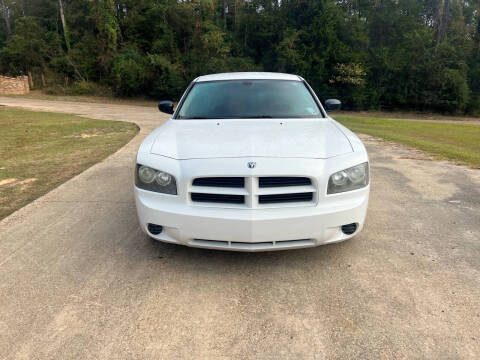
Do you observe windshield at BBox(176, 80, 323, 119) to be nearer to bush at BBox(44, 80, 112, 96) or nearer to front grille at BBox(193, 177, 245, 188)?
front grille at BBox(193, 177, 245, 188)

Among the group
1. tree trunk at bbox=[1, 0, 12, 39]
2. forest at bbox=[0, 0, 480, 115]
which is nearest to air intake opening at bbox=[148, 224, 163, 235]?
forest at bbox=[0, 0, 480, 115]

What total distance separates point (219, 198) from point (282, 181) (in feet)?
1.60

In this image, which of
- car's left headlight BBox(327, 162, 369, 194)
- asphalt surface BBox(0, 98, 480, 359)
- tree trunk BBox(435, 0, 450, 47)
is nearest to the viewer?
asphalt surface BBox(0, 98, 480, 359)

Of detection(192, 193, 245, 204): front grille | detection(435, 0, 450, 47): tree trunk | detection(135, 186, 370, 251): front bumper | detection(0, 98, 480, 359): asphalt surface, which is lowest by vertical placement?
detection(0, 98, 480, 359): asphalt surface

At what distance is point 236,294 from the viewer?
2410 mm

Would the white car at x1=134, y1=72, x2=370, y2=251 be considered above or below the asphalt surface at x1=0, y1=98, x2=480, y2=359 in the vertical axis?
above

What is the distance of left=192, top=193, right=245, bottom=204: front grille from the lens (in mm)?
2504

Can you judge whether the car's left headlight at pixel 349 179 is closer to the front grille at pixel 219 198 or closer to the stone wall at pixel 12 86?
the front grille at pixel 219 198

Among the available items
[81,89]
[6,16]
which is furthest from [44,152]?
[6,16]

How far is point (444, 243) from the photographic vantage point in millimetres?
3139

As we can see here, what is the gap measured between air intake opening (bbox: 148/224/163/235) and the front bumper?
0.11 ft

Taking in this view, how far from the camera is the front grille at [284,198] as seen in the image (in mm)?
2488

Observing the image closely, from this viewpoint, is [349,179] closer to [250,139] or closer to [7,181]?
[250,139]

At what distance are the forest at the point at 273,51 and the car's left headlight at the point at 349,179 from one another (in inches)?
1278
